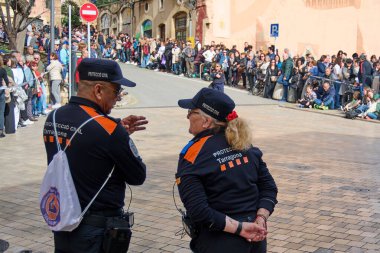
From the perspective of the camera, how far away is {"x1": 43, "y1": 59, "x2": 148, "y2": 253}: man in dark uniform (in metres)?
2.81

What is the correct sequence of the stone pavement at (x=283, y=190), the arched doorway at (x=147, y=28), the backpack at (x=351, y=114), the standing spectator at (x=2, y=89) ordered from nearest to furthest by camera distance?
the stone pavement at (x=283, y=190)
the standing spectator at (x=2, y=89)
the backpack at (x=351, y=114)
the arched doorway at (x=147, y=28)

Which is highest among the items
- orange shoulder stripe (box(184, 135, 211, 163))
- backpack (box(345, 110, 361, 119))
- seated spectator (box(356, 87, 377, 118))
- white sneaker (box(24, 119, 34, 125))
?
orange shoulder stripe (box(184, 135, 211, 163))

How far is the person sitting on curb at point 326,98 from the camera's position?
19359 mm

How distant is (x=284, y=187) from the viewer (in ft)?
24.7

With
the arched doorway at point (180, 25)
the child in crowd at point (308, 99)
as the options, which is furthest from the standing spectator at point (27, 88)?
the arched doorway at point (180, 25)

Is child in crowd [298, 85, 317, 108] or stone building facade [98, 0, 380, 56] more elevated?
stone building facade [98, 0, 380, 56]

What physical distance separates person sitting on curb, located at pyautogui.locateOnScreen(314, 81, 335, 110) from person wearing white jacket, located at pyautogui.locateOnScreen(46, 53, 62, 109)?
932cm

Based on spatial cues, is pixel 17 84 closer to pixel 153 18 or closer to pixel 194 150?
pixel 194 150

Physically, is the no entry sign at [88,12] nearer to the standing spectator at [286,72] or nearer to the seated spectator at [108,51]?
the standing spectator at [286,72]

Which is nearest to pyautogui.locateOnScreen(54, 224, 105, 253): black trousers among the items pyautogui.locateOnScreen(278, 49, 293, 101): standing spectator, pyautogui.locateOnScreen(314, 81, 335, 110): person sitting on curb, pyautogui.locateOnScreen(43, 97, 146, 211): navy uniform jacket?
pyautogui.locateOnScreen(43, 97, 146, 211): navy uniform jacket

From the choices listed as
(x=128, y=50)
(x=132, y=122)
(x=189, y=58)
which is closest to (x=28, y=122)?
(x=132, y=122)

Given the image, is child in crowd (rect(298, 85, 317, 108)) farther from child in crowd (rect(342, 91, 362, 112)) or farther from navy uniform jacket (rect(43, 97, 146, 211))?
navy uniform jacket (rect(43, 97, 146, 211))

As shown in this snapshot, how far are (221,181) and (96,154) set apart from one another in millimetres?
688

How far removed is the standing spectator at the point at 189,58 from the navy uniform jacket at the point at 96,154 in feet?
78.7
